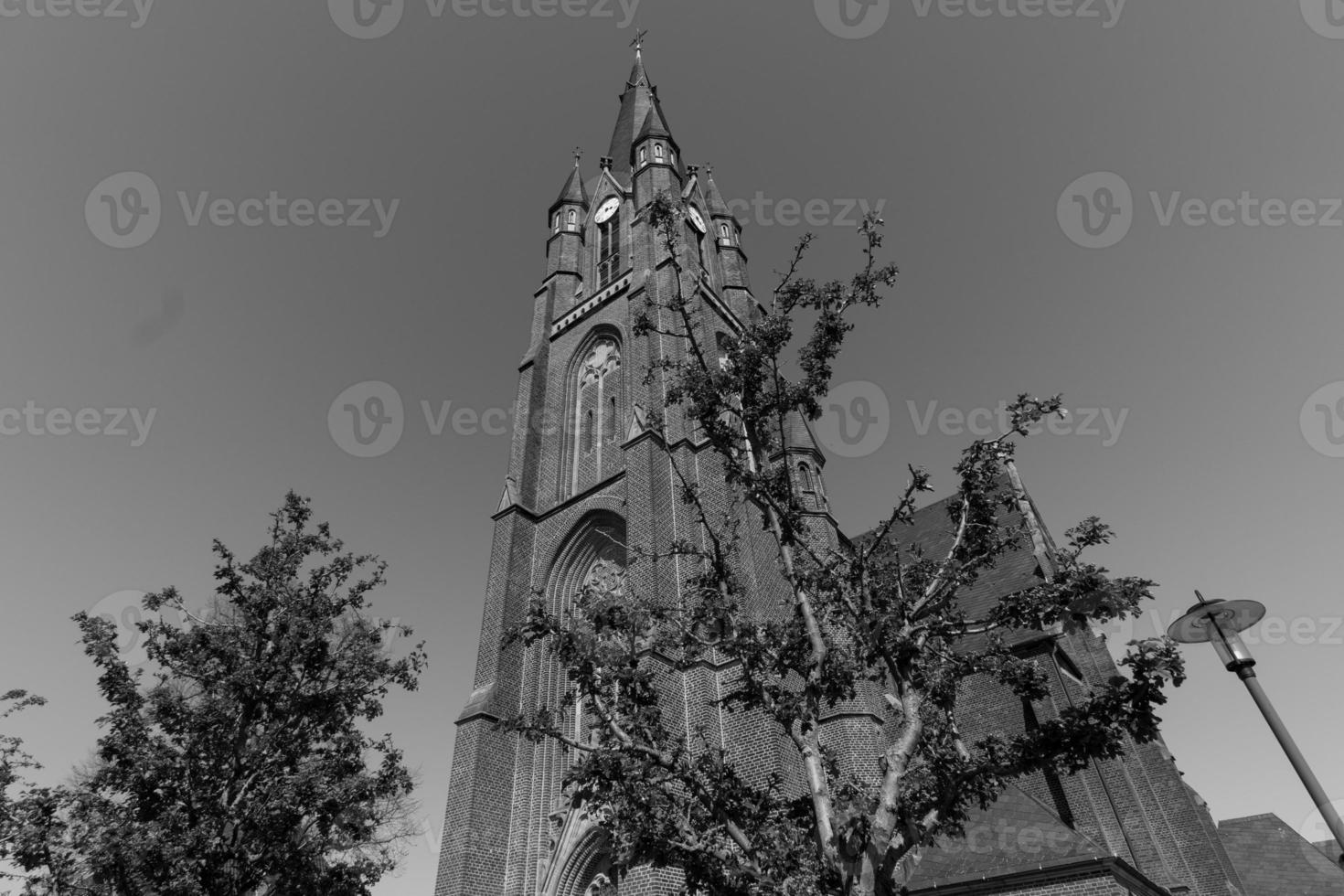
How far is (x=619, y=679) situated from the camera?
8547 mm

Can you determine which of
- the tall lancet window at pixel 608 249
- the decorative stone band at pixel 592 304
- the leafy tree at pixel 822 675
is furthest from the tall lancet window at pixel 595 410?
the leafy tree at pixel 822 675

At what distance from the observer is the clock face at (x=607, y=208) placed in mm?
30625

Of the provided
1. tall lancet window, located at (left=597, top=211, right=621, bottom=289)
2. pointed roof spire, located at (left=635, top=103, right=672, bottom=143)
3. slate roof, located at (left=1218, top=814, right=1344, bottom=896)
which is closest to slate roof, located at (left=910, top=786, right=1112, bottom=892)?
slate roof, located at (left=1218, top=814, right=1344, bottom=896)

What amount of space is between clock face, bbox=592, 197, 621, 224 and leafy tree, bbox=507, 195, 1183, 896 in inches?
852

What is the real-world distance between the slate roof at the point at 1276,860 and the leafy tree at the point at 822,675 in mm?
14756

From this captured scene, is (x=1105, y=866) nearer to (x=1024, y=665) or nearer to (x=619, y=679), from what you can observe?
(x=1024, y=665)

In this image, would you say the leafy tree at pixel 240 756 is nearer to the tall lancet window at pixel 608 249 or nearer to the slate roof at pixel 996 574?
the slate roof at pixel 996 574

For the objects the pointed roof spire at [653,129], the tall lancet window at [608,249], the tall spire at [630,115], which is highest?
the tall spire at [630,115]

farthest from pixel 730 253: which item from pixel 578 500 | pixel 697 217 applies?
pixel 578 500

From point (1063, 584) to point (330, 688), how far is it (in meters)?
11.3

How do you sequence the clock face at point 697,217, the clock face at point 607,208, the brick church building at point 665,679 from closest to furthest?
1. the brick church building at point 665,679
2. the clock face at point 697,217
3. the clock face at point 607,208

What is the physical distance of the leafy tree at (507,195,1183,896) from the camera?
22.8 ft

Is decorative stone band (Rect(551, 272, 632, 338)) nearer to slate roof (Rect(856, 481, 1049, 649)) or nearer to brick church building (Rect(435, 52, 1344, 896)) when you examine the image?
brick church building (Rect(435, 52, 1344, 896))

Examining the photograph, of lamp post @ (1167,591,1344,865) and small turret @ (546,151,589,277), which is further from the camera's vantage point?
small turret @ (546,151,589,277)
